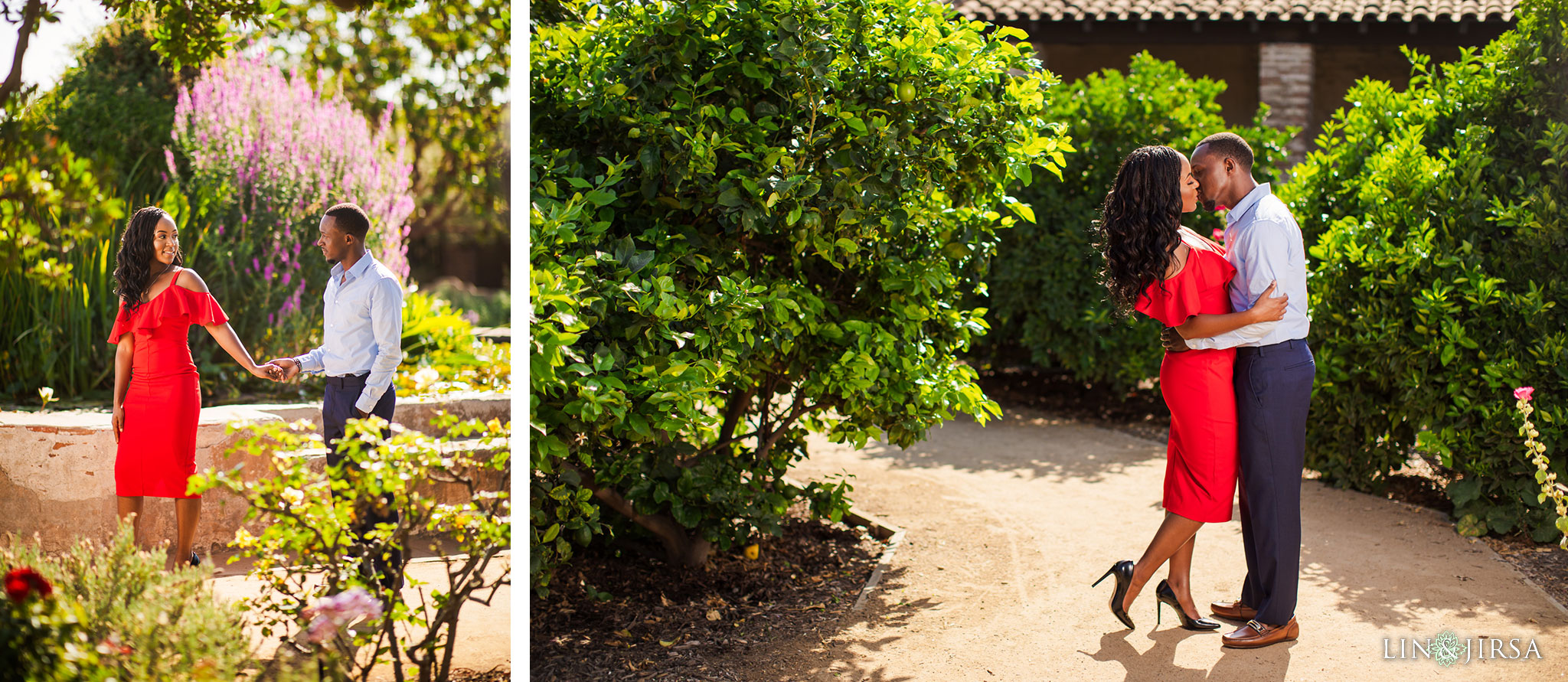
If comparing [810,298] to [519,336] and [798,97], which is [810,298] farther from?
[519,336]

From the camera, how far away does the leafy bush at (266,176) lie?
3.76 meters

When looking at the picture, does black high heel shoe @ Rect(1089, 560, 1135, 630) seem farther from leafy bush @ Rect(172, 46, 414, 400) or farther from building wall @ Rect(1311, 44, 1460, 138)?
building wall @ Rect(1311, 44, 1460, 138)

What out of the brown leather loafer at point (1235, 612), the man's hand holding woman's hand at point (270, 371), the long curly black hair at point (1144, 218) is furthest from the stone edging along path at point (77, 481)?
the brown leather loafer at point (1235, 612)

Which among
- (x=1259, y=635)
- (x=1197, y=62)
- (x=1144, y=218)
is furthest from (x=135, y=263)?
(x=1197, y=62)

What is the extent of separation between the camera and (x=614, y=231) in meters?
3.52

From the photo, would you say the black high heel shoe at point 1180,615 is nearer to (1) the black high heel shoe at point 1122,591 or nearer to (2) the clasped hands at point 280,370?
Result: (1) the black high heel shoe at point 1122,591

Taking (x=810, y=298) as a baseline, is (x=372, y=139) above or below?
above

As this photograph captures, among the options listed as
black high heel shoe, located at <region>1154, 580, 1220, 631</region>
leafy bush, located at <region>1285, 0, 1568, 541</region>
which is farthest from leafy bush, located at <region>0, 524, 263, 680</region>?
leafy bush, located at <region>1285, 0, 1568, 541</region>

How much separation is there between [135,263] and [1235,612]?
368cm

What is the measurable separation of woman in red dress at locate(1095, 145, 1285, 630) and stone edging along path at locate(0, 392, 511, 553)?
2.53 m

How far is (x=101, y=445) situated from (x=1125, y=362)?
6.58 meters

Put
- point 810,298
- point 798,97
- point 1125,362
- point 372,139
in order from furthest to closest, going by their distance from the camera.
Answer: point 1125,362 → point 372,139 → point 810,298 → point 798,97

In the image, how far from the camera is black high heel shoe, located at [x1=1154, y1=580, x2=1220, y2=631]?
353 centimetres

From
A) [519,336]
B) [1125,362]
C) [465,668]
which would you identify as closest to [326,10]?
[519,336]
